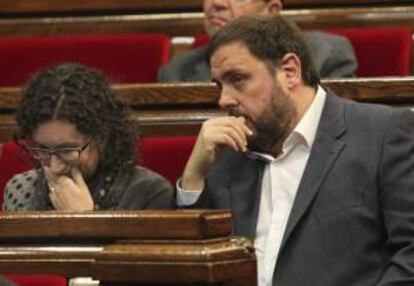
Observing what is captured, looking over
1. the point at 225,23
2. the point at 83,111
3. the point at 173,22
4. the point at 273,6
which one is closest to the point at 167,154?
the point at 83,111

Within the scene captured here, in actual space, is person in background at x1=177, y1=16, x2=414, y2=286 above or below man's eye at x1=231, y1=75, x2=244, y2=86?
below

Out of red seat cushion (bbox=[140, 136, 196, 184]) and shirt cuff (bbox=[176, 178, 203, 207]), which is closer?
shirt cuff (bbox=[176, 178, 203, 207])

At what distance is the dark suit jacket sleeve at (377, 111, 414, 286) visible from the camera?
630 mm

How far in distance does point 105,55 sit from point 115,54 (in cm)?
1

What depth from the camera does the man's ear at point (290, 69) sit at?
0.73m

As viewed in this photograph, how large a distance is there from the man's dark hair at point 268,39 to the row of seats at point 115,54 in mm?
449

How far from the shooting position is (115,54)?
1.23m

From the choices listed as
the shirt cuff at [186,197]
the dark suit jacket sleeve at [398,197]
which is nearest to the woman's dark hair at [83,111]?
the shirt cuff at [186,197]

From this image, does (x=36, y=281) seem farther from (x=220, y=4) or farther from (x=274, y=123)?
(x=220, y=4)

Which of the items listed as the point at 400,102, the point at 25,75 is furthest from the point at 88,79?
the point at 25,75

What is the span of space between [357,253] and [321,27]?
738mm

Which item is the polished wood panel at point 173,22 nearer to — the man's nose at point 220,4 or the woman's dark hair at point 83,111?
the man's nose at point 220,4

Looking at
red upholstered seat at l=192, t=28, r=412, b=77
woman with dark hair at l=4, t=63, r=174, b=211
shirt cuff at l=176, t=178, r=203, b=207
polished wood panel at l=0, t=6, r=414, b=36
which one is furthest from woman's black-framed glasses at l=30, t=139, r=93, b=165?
polished wood panel at l=0, t=6, r=414, b=36

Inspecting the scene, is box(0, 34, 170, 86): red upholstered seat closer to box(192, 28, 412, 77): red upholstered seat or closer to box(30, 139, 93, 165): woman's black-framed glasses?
box(192, 28, 412, 77): red upholstered seat
